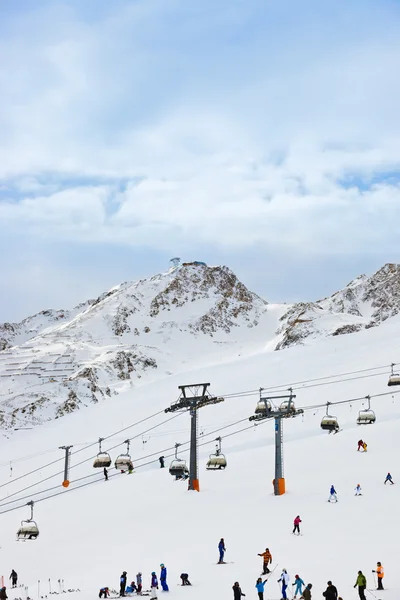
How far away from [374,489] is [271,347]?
552 ft

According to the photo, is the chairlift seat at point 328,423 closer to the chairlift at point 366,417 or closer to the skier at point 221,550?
the chairlift at point 366,417

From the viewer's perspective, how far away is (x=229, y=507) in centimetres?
3356

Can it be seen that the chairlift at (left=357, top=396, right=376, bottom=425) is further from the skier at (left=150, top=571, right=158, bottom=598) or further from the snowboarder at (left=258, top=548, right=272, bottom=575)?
the skier at (left=150, top=571, right=158, bottom=598)

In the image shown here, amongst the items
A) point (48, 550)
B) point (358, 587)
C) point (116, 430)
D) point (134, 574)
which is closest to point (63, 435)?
point (116, 430)

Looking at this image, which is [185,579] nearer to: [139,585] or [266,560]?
[139,585]

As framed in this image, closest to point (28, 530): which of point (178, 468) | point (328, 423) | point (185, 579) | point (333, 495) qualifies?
point (178, 468)

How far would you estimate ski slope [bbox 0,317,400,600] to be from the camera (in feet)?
77.7

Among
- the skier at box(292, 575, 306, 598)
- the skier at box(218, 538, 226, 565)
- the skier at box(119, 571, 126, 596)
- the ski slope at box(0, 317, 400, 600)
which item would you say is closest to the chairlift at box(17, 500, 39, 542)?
the ski slope at box(0, 317, 400, 600)

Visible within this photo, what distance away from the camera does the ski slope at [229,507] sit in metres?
23.7

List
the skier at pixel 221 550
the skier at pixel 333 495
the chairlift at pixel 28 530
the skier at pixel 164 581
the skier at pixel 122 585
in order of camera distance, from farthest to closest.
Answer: the chairlift at pixel 28 530 < the skier at pixel 333 495 < the skier at pixel 221 550 < the skier at pixel 122 585 < the skier at pixel 164 581

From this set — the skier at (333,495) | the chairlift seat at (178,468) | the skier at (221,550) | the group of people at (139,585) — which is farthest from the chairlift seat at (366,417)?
the group of people at (139,585)

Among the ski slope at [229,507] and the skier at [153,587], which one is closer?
the skier at [153,587]

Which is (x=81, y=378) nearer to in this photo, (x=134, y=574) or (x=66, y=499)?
(x=66, y=499)

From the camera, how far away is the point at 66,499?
4300cm
